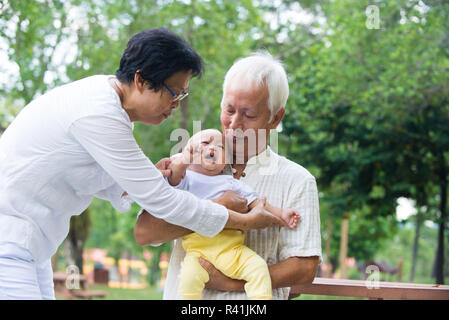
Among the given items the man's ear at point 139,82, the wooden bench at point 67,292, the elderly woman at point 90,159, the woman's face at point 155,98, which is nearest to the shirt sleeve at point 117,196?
the elderly woman at point 90,159

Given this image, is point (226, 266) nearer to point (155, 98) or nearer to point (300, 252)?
point (300, 252)

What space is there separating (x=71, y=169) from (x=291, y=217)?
3.18ft

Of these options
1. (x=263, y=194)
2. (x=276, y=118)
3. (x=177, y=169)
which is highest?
(x=276, y=118)

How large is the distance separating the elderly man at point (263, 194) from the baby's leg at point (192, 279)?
30 mm

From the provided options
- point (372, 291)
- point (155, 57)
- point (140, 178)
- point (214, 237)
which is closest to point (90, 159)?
point (140, 178)

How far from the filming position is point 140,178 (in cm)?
213

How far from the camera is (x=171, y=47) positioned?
2309mm

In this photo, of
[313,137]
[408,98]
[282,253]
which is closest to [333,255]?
[313,137]

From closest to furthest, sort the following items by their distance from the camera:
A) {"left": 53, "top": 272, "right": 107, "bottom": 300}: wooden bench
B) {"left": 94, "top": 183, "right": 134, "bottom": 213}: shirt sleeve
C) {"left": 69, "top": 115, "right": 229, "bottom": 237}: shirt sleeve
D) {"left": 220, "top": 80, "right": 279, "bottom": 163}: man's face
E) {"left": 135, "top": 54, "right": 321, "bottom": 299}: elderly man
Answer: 1. {"left": 69, "top": 115, "right": 229, "bottom": 237}: shirt sleeve
2. {"left": 135, "top": 54, "right": 321, "bottom": 299}: elderly man
3. {"left": 220, "top": 80, "right": 279, "bottom": 163}: man's face
4. {"left": 94, "top": 183, "right": 134, "bottom": 213}: shirt sleeve
5. {"left": 53, "top": 272, "right": 107, "bottom": 300}: wooden bench

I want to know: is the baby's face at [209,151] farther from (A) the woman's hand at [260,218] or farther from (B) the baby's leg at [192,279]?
(B) the baby's leg at [192,279]

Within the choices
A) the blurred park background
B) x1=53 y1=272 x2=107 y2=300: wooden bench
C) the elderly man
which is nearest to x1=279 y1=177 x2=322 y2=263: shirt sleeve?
the elderly man

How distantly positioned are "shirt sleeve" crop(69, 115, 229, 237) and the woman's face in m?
0.21

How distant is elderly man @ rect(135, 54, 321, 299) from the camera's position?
2.34 m

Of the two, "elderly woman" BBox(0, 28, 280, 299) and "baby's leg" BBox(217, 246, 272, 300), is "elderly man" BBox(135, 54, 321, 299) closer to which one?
"baby's leg" BBox(217, 246, 272, 300)
